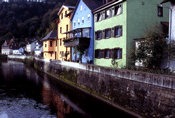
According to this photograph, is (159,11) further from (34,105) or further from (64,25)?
(64,25)

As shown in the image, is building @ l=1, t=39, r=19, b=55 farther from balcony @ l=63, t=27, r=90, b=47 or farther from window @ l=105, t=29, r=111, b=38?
window @ l=105, t=29, r=111, b=38

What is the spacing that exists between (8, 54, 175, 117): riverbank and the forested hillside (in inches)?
3748

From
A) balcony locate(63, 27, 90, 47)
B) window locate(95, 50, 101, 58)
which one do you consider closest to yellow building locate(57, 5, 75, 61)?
balcony locate(63, 27, 90, 47)

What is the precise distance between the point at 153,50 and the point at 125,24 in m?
7.22

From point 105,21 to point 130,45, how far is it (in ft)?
20.1

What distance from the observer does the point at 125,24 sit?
72.5 feet

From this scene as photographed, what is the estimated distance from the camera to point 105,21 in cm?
2623

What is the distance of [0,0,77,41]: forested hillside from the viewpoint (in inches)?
4857

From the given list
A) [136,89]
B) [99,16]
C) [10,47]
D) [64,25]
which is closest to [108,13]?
[99,16]

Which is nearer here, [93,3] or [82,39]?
[82,39]

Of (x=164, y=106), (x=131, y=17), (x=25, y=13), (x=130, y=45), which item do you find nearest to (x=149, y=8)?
(x=131, y=17)

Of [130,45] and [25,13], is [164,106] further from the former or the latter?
[25,13]

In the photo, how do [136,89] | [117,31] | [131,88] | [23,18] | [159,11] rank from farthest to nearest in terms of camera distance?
[23,18] → [159,11] → [117,31] → [131,88] → [136,89]

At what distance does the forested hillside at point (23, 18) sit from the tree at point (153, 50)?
99235mm
